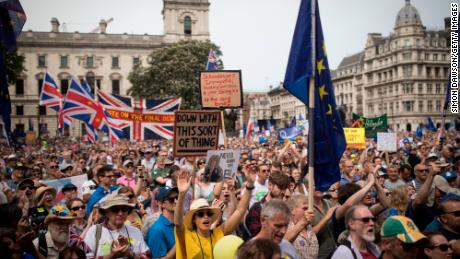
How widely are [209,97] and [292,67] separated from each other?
10.8 ft

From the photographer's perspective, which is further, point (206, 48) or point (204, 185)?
point (206, 48)

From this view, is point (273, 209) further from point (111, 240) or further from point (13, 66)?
point (13, 66)

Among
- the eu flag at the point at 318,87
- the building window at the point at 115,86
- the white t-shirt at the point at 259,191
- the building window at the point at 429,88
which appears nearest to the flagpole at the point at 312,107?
the eu flag at the point at 318,87

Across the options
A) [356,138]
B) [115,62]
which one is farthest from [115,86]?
[356,138]

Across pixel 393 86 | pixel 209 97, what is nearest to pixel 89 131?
pixel 209 97

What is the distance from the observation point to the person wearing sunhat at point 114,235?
401 cm

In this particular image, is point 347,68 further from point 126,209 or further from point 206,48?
point 126,209

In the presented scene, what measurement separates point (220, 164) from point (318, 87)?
158 centimetres

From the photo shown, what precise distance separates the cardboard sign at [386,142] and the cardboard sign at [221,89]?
6037 millimetres

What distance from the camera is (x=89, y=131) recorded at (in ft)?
→ 58.2

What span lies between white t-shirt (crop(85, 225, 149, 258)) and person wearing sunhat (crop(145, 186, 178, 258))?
0.43 ft

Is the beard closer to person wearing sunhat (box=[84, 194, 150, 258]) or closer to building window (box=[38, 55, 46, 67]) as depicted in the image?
person wearing sunhat (box=[84, 194, 150, 258])

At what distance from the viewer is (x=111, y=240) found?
4086mm

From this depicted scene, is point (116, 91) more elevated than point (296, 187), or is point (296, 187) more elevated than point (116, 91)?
point (116, 91)
